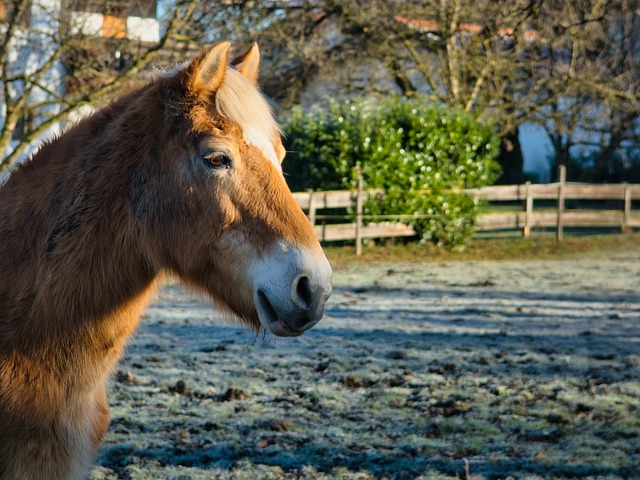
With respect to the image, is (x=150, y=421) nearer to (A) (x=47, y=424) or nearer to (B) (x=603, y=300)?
(A) (x=47, y=424)

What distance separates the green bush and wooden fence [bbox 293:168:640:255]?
0.35 meters

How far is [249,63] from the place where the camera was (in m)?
2.96

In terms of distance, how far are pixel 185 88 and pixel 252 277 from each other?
74 cm

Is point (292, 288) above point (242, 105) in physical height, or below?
below

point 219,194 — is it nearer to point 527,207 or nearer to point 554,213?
point 527,207

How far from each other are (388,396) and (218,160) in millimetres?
3293

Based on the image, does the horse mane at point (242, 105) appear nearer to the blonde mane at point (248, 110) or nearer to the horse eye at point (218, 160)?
the blonde mane at point (248, 110)

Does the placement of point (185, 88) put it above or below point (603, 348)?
above

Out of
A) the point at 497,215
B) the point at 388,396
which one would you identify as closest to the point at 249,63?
the point at 388,396

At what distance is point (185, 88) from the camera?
2.58 meters

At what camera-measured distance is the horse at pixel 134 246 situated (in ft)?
7.98

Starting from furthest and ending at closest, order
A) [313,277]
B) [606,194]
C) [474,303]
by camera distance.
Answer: [606,194]
[474,303]
[313,277]

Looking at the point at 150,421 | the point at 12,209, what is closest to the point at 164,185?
the point at 12,209

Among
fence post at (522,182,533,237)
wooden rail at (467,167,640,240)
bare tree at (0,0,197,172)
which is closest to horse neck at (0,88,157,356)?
bare tree at (0,0,197,172)
